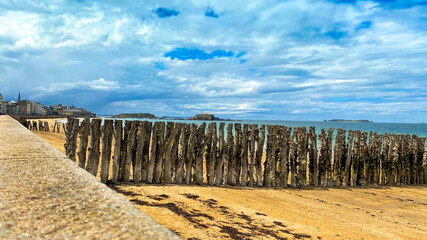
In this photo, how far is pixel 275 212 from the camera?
4949 millimetres

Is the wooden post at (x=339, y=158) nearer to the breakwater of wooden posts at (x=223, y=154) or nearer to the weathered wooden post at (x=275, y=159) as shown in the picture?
the breakwater of wooden posts at (x=223, y=154)

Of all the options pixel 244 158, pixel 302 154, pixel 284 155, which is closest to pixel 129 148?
pixel 244 158

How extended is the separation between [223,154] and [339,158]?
388 cm

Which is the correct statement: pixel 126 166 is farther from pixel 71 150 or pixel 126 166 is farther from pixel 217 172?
pixel 217 172

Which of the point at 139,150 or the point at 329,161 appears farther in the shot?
the point at 329,161

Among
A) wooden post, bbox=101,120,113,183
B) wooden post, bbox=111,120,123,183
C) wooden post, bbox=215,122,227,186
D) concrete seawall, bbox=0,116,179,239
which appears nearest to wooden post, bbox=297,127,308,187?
wooden post, bbox=215,122,227,186

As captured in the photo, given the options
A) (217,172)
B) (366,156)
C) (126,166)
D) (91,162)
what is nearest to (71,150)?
(91,162)

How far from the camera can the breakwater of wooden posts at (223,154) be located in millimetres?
6152

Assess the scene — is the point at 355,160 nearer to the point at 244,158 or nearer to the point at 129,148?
the point at 244,158

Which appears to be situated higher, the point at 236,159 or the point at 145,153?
the point at 145,153

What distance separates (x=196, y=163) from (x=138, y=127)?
1653 millimetres

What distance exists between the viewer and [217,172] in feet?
22.7

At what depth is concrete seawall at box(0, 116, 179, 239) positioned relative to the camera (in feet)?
3.39

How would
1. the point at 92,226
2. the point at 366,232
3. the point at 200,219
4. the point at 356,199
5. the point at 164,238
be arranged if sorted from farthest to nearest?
the point at 356,199 → the point at 366,232 → the point at 200,219 → the point at 92,226 → the point at 164,238
